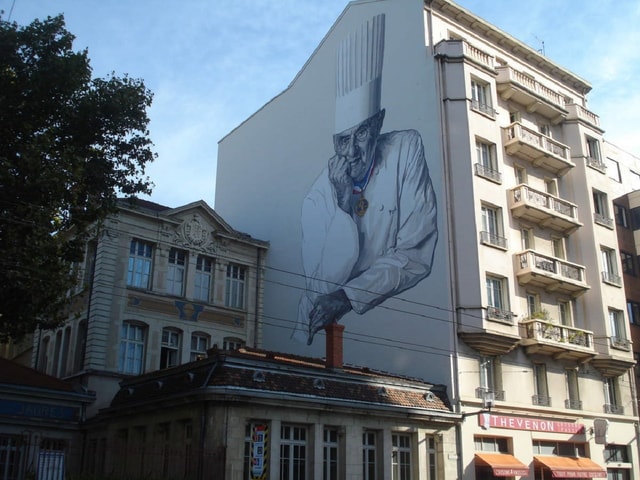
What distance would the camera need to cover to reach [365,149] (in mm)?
35781

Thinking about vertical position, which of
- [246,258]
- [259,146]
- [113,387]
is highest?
[259,146]

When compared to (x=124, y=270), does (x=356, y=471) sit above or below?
below

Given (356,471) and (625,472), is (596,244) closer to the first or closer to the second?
(625,472)

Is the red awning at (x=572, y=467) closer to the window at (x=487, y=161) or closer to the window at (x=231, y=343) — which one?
the window at (x=487, y=161)

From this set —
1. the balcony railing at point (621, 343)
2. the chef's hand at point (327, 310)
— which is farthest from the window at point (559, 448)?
the chef's hand at point (327, 310)

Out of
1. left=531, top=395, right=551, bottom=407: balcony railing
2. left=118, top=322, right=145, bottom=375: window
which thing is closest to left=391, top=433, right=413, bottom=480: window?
left=531, top=395, right=551, bottom=407: balcony railing

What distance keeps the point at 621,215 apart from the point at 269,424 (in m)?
27.7

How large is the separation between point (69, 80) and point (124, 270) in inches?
523

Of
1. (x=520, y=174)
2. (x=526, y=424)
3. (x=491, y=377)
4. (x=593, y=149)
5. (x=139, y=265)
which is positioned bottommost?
(x=526, y=424)

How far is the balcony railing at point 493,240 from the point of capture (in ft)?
99.9

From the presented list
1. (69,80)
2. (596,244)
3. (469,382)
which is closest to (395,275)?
(469,382)

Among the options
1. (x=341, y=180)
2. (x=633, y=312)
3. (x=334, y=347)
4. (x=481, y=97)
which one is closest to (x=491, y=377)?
(x=334, y=347)

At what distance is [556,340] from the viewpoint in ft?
103

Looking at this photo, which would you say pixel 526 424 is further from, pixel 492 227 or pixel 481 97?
pixel 481 97
